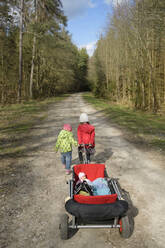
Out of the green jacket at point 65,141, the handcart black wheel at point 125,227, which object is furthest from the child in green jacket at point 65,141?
the handcart black wheel at point 125,227

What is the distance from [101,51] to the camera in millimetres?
30531

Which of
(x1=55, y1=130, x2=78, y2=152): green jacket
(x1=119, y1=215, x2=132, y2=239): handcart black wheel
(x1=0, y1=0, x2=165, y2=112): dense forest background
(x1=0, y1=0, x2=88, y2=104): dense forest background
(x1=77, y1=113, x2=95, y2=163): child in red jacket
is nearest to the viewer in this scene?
(x1=119, y1=215, x2=132, y2=239): handcart black wheel

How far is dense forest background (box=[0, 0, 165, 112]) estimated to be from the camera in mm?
13973

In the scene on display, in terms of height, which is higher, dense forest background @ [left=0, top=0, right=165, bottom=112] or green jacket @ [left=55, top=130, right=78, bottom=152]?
dense forest background @ [left=0, top=0, right=165, bottom=112]

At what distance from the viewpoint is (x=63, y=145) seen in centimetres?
506

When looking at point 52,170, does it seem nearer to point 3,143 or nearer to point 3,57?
point 3,143

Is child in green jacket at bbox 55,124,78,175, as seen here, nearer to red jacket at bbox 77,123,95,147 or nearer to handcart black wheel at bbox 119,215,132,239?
red jacket at bbox 77,123,95,147

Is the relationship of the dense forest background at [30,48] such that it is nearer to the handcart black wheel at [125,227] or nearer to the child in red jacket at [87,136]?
the child in red jacket at [87,136]

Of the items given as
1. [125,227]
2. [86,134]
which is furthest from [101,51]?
[125,227]

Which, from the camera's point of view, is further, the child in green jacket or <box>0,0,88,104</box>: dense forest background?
Result: <box>0,0,88,104</box>: dense forest background

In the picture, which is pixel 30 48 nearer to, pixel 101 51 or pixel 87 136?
pixel 101 51

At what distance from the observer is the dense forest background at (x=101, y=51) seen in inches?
550

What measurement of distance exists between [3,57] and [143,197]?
60.9 feet

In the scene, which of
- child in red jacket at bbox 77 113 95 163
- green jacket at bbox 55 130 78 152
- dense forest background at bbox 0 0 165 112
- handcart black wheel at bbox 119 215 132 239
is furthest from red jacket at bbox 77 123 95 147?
dense forest background at bbox 0 0 165 112
